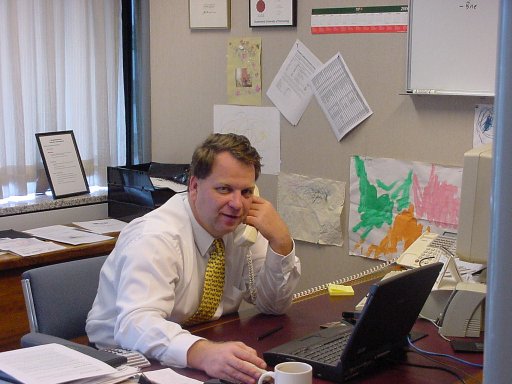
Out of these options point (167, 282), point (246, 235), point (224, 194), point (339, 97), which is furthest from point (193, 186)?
point (339, 97)

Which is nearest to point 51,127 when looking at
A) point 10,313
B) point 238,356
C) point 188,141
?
point 188,141

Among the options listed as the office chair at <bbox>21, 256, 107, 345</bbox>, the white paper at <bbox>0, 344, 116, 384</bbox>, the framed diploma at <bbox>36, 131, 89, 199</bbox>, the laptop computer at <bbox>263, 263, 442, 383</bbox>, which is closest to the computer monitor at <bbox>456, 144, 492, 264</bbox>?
the laptop computer at <bbox>263, 263, 442, 383</bbox>

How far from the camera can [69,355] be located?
171 centimetres

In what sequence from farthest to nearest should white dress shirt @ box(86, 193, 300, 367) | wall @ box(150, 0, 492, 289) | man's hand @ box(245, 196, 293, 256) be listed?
wall @ box(150, 0, 492, 289)
man's hand @ box(245, 196, 293, 256)
white dress shirt @ box(86, 193, 300, 367)

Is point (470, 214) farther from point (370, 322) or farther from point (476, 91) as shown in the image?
point (476, 91)

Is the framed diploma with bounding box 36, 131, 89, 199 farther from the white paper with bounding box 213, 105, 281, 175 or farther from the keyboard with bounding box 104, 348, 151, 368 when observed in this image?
the keyboard with bounding box 104, 348, 151, 368

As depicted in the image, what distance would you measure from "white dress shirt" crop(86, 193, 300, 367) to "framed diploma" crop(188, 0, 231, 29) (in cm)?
150

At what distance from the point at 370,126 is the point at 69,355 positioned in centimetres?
180

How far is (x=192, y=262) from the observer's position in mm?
2219

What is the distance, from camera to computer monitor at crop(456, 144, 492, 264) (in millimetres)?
A: 1996

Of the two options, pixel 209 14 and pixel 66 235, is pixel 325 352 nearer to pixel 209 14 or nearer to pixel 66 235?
pixel 66 235

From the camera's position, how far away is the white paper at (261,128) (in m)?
3.50

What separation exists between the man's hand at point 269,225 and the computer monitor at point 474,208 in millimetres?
537

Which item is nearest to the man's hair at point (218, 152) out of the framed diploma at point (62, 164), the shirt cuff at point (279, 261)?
the shirt cuff at point (279, 261)
